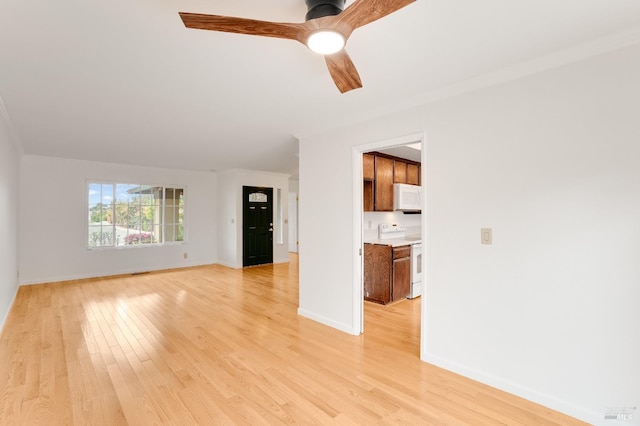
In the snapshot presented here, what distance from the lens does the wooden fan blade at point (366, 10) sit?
1.28m

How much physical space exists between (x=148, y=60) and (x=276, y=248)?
6.08m

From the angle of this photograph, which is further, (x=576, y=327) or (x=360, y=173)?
(x=360, y=173)

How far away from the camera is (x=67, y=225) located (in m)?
5.75

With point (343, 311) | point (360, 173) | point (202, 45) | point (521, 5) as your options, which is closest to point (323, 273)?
point (343, 311)

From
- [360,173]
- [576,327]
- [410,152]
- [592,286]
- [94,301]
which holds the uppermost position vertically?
[410,152]

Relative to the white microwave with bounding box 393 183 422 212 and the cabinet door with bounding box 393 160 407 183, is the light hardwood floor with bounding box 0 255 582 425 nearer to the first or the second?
the white microwave with bounding box 393 183 422 212

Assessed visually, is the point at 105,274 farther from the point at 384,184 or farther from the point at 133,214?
the point at 384,184

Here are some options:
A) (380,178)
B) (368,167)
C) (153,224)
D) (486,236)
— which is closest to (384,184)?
(380,178)

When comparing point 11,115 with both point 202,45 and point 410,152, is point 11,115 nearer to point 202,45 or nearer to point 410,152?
point 202,45

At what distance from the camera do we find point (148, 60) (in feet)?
7.18

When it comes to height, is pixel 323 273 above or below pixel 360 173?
below

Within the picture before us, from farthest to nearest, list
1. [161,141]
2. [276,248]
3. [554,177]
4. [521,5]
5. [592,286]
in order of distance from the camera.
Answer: [276,248]
[161,141]
[554,177]
[592,286]
[521,5]

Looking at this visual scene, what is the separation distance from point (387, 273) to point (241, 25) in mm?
3567

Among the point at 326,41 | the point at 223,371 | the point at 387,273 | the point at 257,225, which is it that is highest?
the point at 326,41
